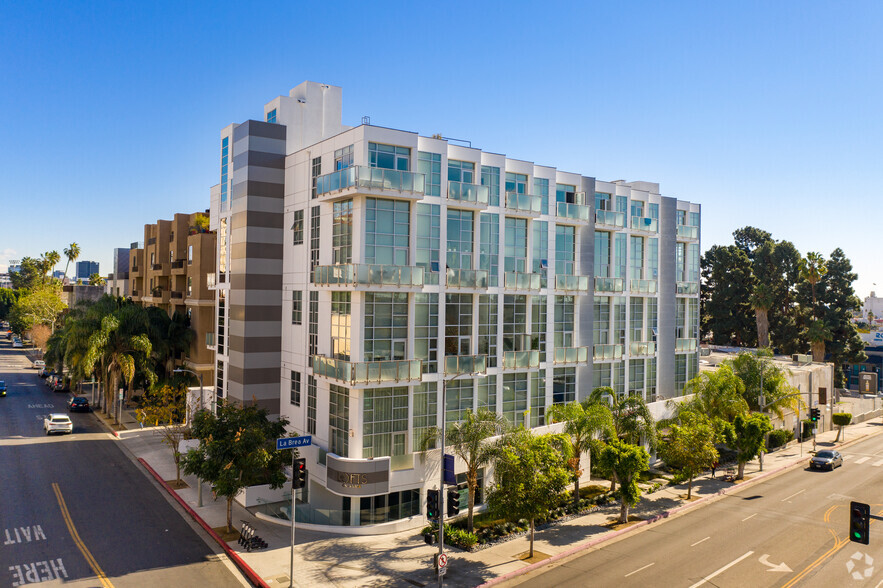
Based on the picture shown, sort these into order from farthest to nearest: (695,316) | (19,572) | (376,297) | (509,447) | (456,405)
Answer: (695,316), (456,405), (376,297), (509,447), (19,572)

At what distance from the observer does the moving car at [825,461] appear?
4578 centimetres

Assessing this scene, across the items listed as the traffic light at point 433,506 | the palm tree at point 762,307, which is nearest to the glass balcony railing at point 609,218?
the traffic light at point 433,506

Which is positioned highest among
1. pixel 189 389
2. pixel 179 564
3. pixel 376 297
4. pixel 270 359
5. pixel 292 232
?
pixel 292 232

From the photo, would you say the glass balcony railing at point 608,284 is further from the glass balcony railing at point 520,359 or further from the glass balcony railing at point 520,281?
the glass balcony railing at point 520,359

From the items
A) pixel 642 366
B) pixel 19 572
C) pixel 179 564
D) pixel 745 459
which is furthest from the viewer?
pixel 642 366

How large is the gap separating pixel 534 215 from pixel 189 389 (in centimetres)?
3095

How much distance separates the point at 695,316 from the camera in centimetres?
5116

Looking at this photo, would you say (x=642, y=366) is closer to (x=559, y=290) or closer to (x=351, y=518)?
(x=559, y=290)

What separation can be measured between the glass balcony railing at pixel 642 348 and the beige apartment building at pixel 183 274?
32293 mm

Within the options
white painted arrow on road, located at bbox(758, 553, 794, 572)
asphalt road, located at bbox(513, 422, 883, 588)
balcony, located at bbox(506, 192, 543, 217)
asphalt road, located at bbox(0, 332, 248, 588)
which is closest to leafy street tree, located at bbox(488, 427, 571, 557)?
asphalt road, located at bbox(513, 422, 883, 588)

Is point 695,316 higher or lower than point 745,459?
higher

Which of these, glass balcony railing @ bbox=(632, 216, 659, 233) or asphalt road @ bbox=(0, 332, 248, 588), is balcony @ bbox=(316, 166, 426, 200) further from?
glass balcony railing @ bbox=(632, 216, 659, 233)

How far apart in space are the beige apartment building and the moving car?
159 feet

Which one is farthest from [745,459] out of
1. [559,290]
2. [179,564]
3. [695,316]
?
[179,564]
